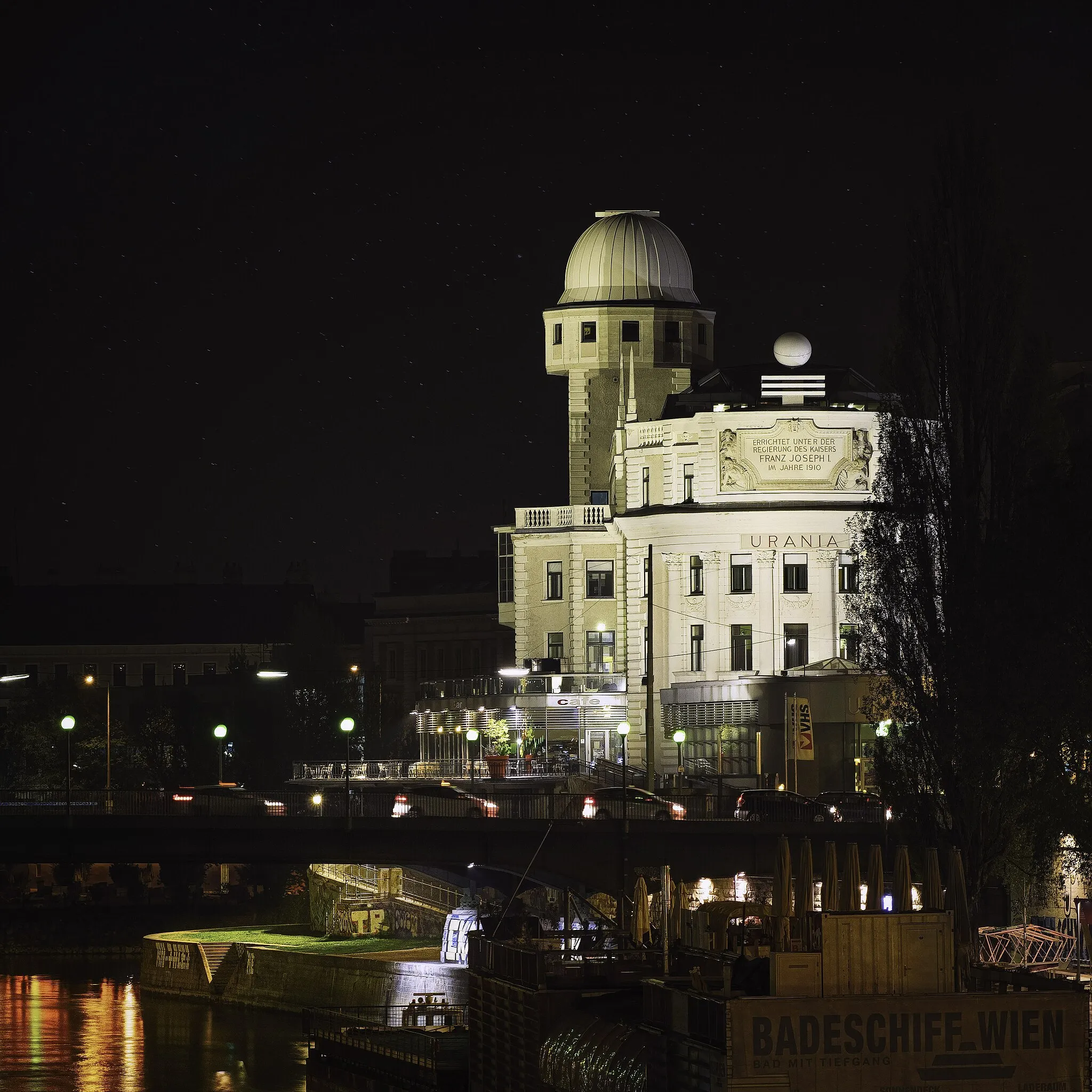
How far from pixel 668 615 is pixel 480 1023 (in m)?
61.4

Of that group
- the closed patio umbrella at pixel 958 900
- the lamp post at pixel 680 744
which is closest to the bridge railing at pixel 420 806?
the lamp post at pixel 680 744

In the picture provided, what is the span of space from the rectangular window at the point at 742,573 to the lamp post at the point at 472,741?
41.4ft

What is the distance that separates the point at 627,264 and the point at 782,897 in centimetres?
8356

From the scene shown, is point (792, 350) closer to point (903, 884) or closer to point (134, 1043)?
point (134, 1043)

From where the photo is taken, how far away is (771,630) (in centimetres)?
11219

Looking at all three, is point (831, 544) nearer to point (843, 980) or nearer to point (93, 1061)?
point (93, 1061)

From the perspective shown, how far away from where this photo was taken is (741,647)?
11300cm

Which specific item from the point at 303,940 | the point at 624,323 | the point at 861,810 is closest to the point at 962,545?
the point at 861,810

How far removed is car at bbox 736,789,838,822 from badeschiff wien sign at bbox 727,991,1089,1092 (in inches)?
1568

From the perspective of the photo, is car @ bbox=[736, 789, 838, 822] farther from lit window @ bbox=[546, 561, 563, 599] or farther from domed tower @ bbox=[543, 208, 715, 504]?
domed tower @ bbox=[543, 208, 715, 504]

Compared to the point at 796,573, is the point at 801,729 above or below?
below

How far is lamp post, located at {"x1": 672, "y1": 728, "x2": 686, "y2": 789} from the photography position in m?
102

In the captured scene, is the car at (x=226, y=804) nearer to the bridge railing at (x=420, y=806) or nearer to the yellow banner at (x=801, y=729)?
the bridge railing at (x=420, y=806)

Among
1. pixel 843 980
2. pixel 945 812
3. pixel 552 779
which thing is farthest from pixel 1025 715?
pixel 552 779
